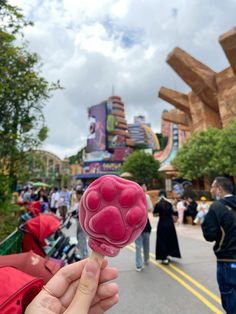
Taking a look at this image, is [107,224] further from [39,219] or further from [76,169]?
[76,169]

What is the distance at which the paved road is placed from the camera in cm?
434

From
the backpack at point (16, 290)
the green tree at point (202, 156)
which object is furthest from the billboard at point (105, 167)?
the backpack at point (16, 290)

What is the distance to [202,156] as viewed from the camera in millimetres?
23547

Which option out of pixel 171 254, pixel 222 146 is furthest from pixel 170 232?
pixel 222 146

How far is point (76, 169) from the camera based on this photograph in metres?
91.4

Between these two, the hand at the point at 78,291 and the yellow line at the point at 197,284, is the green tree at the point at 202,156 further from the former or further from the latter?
the hand at the point at 78,291

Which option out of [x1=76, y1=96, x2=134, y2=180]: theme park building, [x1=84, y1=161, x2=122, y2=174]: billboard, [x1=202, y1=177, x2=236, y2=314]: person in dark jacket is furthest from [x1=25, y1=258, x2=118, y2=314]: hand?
[x1=84, y1=161, x2=122, y2=174]: billboard

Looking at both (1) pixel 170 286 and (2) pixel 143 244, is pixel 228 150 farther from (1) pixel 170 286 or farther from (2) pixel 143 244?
(1) pixel 170 286

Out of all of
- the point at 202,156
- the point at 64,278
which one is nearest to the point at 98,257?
the point at 64,278

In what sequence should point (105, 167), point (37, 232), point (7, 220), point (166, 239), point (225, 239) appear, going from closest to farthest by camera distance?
1. point (225, 239)
2. point (37, 232)
3. point (166, 239)
4. point (7, 220)
5. point (105, 167)

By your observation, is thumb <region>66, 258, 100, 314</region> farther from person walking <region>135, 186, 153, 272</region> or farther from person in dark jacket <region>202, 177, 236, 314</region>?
person walking <region>135, 186, 153, 272</region>

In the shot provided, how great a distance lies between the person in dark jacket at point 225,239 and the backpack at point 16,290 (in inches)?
97.4

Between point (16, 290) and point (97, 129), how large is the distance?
66.9 m

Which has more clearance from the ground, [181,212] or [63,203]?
[63,203]
